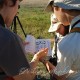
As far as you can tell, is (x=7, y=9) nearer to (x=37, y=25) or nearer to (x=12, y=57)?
(x=12, y=57)


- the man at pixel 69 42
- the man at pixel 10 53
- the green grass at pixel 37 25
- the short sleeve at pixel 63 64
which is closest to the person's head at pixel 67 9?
the man at pixel 69 42

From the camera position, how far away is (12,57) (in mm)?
2543

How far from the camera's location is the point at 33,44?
13.1 ft

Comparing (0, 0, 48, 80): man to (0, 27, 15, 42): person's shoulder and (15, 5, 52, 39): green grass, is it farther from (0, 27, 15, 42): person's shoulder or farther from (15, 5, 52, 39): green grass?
(15, 5, 52, 39): green grass

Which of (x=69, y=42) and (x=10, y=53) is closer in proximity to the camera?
(x=10, y=53)

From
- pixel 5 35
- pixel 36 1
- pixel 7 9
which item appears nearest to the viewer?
pixel 5 35

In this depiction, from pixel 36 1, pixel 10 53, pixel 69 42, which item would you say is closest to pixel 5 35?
pixel 10 53

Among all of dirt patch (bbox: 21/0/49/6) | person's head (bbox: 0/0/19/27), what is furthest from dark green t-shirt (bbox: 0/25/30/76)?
dirt patch (bbox: 21/0/49/6)

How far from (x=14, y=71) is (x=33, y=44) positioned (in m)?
1.40

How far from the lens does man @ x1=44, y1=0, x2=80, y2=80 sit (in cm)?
285

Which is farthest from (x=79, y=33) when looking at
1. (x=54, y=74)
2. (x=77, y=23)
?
(x=54, y=74)

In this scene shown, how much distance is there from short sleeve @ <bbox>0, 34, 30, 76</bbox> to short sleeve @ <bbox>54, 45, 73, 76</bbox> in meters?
0.37

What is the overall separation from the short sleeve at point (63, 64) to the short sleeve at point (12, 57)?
1.23 feet

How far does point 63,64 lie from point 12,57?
56 cm
